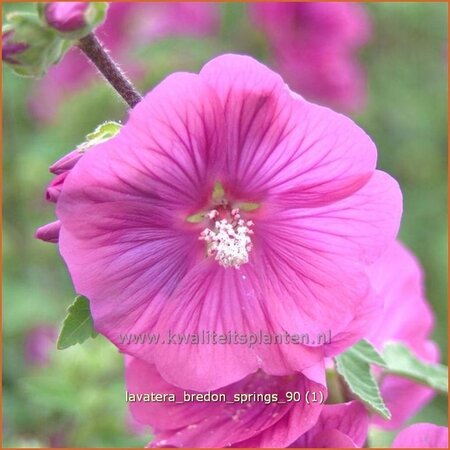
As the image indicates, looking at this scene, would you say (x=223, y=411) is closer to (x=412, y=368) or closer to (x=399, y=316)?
(x=412, y=368)

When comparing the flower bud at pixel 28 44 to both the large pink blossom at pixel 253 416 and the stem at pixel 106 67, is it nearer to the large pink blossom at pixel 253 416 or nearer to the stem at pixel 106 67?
the stem at pixel 106 67

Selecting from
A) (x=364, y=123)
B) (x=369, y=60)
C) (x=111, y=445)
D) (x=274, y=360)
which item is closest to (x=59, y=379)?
(x=111, y=445)

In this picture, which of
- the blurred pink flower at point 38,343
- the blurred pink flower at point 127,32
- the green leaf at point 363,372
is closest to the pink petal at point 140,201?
the green leaf at point 363,372

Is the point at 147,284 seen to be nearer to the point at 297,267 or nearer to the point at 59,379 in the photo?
the point at 297,267

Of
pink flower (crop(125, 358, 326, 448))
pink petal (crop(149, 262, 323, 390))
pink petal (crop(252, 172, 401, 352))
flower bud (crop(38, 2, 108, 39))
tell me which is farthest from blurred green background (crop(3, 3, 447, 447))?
flower bud (crop(38, 2, 108, 39))

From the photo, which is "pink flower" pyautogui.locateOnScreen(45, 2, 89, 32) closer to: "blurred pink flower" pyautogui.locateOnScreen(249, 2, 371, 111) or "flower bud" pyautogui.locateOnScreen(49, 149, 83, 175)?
"flower bud" pyautogui.locateOnScreen(49, 149, 83, 175)

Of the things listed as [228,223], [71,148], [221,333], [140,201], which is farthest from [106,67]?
[71,148]

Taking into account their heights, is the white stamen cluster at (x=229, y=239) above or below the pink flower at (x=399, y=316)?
above

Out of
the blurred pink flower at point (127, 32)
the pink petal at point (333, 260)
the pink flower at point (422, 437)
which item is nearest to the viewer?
the pink petal at point (333, 260)
